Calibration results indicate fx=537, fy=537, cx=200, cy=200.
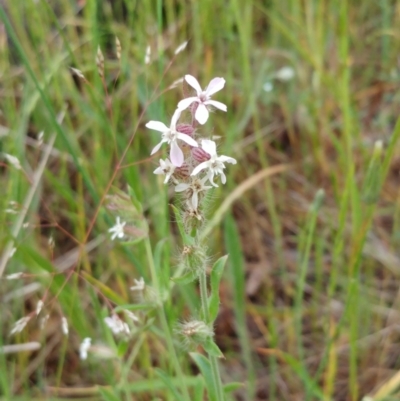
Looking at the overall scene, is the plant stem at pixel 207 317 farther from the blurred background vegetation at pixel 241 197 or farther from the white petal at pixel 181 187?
the blurred background vegetation at pixel 241 197

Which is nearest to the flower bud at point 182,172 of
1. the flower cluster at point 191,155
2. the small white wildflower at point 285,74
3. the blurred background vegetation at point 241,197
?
the flower cluster at point 191,155

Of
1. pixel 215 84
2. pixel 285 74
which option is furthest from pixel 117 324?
pixel 285 74

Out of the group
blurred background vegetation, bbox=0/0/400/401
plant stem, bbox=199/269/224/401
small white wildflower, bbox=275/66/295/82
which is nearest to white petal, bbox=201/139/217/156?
plant stem, bbox=199/269/224/401

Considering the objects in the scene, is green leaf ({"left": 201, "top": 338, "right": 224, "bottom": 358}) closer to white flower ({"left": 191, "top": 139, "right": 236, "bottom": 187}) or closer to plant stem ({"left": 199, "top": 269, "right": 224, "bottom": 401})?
plant stem ({"left": 199, "top": 269, "right": 224, "bottom": 401})

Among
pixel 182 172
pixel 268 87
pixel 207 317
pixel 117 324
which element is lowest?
pixel 268 87

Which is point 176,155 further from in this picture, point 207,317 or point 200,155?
point 207,317
